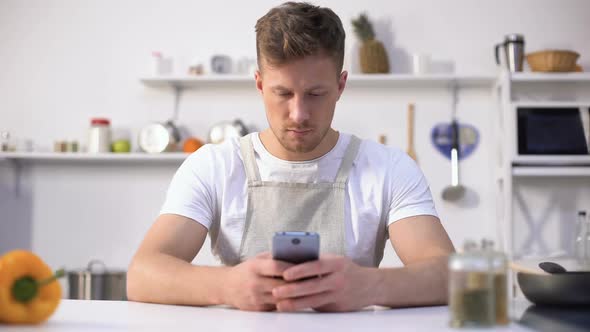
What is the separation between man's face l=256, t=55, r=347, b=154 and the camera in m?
1.60

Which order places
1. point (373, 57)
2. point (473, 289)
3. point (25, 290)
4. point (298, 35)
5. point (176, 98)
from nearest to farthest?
1. point (473, 289)
2. point (25, 290)
3. point (298, 35)
4. point (373, 57)
5. point (176, 98)

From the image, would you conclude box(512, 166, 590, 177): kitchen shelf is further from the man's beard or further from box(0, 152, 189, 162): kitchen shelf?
the man's beard

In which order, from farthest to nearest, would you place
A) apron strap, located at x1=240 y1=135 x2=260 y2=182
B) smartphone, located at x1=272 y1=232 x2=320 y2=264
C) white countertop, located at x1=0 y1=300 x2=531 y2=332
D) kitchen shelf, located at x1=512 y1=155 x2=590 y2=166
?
kitchen shelf, located at x1=512 y1=155 x2=590 y2=166, apron strap, located at x1=240 y1=135 x2=260 y2=182, smartphone, located at x1=272 y1=232 x2=320 y2=264, white countertop, located at x1=0 y1=300 x2=531 y2=332

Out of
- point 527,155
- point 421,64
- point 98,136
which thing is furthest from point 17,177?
point 527,155

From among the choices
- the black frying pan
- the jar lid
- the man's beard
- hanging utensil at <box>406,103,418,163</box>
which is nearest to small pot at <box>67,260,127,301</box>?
the jar lid

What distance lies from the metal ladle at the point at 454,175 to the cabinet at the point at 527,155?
20 cm

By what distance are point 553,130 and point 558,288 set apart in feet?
7.92

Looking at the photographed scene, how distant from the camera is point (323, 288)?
1.24m

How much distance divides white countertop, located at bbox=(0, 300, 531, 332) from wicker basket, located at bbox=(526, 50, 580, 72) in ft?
8.11

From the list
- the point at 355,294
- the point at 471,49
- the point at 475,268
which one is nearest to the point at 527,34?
the point at 471,49

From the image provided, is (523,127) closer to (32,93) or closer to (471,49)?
(471,49)

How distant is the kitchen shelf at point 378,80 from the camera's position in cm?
354

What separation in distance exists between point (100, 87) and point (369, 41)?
152cm

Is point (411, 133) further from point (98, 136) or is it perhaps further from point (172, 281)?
point (172, 281)
